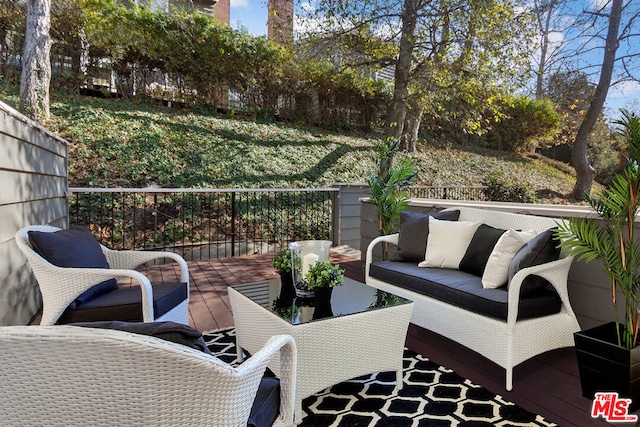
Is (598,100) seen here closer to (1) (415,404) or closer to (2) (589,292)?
(2) (589,292)

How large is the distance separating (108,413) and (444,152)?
11.3 metres

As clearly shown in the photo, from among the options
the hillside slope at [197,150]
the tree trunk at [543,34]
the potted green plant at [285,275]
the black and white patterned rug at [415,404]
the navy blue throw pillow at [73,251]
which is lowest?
the black and white patterned rug at [415,404]

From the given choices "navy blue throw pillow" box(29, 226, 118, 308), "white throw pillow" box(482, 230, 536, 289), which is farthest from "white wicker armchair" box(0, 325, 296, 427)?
"white throw pillow" box(482, 230, 536, 289)

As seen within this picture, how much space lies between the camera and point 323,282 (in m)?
2.12

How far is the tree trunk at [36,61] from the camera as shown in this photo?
575cm

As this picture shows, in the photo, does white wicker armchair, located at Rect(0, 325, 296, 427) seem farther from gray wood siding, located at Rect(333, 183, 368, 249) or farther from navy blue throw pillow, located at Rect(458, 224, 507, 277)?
gray wood siding, located at Rect(333, 183, 368, 249)

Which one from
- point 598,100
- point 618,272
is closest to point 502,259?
point 618,272

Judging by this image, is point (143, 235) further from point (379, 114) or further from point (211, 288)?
point (379, 114)

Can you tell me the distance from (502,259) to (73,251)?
2.65 meters

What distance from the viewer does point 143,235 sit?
544 centimetres

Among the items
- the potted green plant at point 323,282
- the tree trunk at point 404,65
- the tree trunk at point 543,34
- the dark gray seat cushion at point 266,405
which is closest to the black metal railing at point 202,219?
the tree trunk at point 404,65

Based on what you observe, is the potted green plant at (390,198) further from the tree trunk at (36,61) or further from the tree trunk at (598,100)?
the tree trunk at (598,100)

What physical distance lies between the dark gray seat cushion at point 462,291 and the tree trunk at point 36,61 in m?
6.11

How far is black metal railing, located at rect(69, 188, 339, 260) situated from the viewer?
5.29 metres
